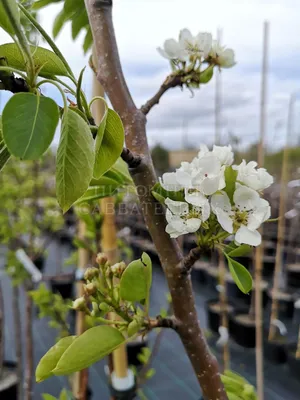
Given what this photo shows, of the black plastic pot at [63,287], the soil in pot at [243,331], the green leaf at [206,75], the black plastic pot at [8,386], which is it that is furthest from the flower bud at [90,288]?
the black plastic pot at [63,287]

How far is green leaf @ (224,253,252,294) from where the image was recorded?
1.20 feet

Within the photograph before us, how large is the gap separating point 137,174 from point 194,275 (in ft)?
11.0

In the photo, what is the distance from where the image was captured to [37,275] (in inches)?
50.8

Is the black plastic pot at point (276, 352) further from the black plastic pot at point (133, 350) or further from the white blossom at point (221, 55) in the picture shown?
the white blossom at point (221, 55)

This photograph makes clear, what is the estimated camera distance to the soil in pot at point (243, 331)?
2.44 m

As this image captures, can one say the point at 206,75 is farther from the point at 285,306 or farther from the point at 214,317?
the point at 285,306

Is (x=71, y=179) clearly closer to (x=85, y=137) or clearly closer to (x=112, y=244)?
(x=85, y=137)

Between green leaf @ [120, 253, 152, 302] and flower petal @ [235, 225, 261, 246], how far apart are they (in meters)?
0.09

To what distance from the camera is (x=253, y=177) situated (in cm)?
37

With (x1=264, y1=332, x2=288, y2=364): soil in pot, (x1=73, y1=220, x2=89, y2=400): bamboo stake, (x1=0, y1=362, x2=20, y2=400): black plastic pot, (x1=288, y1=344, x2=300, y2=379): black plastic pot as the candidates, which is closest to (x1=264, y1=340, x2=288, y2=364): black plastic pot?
(x1=264, y1=332, x2=288, y2=364): soil in pot

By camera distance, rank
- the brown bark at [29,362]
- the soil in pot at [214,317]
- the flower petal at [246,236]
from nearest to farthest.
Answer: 1. the flower petal at [246,236]
2. the brown bark at [29,362]
3. the soil in pot at [214,317]

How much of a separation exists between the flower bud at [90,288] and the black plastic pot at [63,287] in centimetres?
287

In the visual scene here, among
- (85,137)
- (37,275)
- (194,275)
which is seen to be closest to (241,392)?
(85,137)

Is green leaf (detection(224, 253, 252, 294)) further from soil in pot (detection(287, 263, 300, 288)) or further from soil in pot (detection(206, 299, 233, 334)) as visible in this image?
soil in pot (detection(287, 263, 300, 288))
